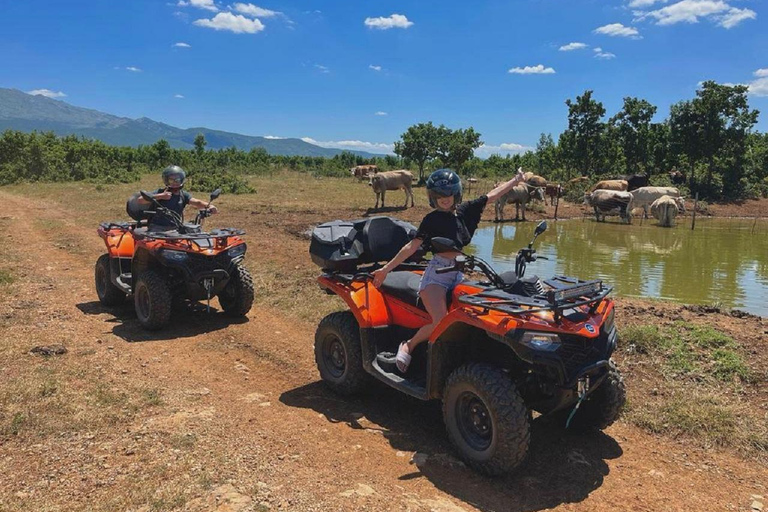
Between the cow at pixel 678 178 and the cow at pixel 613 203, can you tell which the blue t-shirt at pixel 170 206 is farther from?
the cow at pixel 678 178

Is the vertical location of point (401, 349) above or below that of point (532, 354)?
below

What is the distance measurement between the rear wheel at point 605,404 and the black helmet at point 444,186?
1713mm

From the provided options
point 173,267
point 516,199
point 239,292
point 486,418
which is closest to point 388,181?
point 516,199

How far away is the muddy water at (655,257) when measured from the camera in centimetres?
1060

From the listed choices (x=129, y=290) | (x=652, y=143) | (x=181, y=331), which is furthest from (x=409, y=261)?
(x=652, y=143)

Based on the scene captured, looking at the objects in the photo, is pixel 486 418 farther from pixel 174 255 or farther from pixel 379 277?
pixel 174 255

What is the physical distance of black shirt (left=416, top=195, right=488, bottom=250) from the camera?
4098 mm

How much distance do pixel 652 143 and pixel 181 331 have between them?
37.6 meters

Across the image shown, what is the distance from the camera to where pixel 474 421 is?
3.85 m

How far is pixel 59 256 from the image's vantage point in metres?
11.7

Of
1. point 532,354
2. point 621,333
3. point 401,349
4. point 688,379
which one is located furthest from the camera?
point 621,333

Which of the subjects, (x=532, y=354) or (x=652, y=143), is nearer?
(x=532, y=354)

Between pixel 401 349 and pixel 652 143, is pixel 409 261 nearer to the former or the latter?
pixel 401 349

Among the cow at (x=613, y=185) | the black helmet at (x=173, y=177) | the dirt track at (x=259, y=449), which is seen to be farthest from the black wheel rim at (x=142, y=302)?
the cow at (x=613, y=185)
